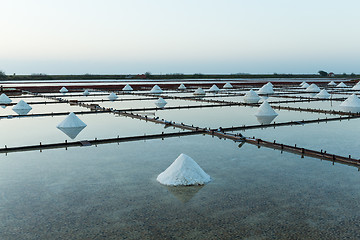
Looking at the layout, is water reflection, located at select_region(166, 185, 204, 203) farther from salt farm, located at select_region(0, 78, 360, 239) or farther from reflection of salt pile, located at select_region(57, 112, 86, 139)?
reflection of salt pile, located at select_region(57, 112, 86, 139)

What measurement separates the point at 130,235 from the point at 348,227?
3577 millimetres

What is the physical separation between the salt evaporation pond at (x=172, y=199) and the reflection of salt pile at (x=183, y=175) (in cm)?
24

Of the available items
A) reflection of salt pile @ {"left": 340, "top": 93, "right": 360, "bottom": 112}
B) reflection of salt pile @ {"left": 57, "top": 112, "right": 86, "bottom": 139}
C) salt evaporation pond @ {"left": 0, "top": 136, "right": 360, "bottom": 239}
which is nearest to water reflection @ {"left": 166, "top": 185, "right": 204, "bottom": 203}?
salt evaporation pond @ {"left": 0, "top": 136, "right": 360, "bottom": 239}

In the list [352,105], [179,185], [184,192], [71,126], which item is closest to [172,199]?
[184,192]

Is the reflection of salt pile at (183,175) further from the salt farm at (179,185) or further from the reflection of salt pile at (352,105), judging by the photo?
the reflection of salt pile at (352,105)

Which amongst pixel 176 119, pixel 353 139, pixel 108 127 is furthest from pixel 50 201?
pixel 176 119

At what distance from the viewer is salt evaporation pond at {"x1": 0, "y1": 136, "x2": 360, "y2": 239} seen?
19.1ft

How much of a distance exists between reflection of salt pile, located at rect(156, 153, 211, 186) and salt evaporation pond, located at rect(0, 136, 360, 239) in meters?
0.24

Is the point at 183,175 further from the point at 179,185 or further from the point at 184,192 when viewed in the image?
the point at 184,192

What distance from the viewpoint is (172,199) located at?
7.16 metres

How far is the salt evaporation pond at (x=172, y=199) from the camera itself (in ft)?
19.1

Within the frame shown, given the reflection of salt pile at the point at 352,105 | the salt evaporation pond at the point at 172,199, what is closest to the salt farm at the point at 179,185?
the salt evaporation pond at the point at 172,199

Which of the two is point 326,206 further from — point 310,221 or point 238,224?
point 238,224

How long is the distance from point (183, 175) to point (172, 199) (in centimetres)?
108
